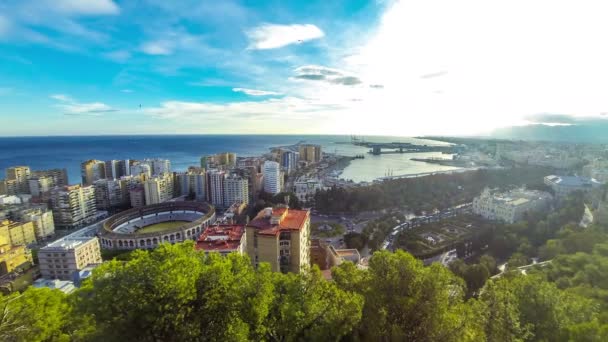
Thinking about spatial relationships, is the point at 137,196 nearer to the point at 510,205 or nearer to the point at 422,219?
the point at 422,219

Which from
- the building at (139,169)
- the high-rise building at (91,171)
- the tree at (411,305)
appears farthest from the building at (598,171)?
the high-rise building at (91,171)

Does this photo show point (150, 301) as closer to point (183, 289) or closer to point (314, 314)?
point (183, 289)

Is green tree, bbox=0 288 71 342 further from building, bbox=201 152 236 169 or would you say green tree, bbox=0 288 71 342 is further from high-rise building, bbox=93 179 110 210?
building, bbox=201 152 236 169

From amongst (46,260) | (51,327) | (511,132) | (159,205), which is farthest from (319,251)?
(511,132)

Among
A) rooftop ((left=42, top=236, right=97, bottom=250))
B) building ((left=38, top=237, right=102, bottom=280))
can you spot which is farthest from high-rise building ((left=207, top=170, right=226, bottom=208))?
building ((left=38, top=237, right=102, bottom=280))

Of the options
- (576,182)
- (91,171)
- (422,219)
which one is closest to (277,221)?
(422,219)
